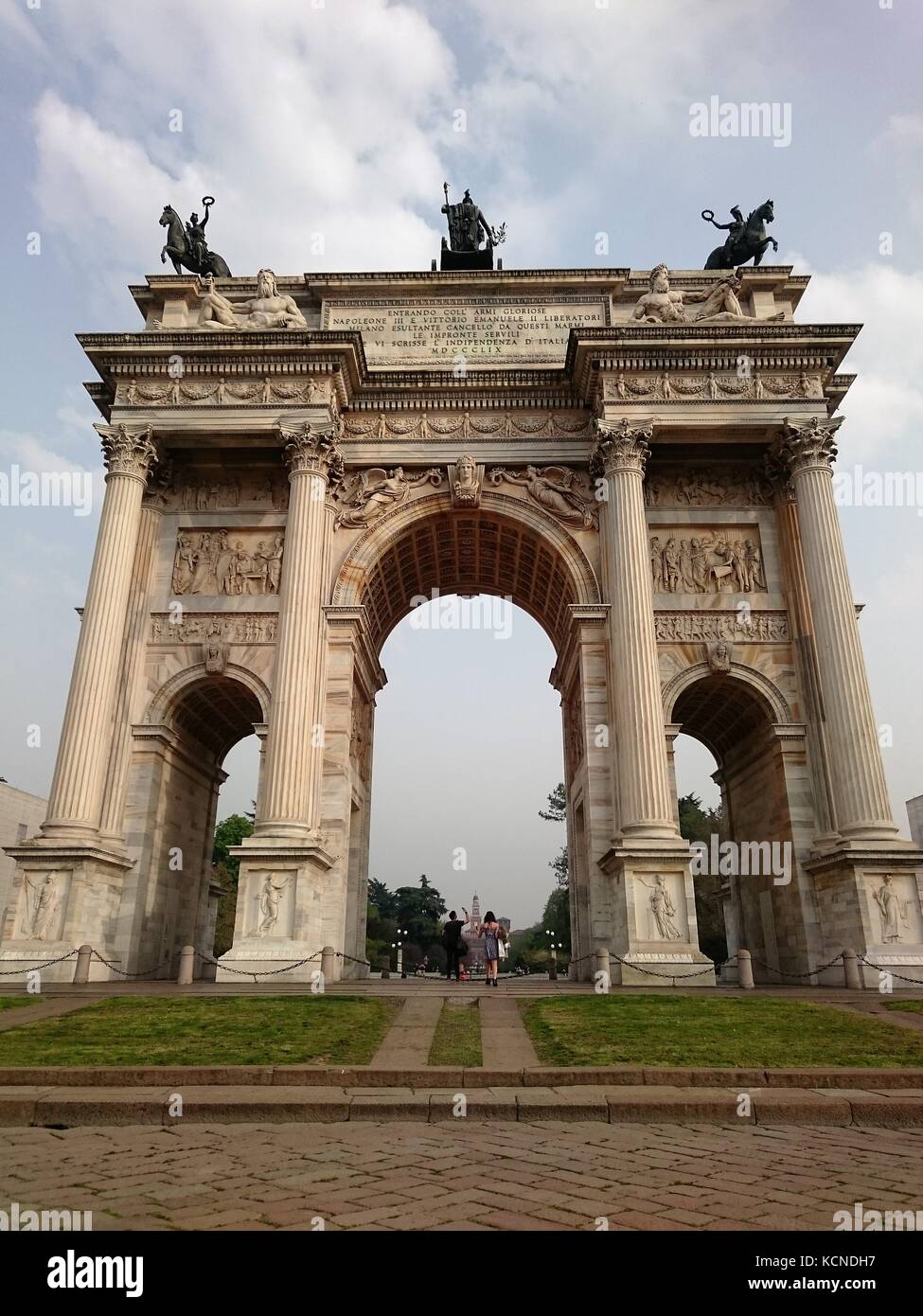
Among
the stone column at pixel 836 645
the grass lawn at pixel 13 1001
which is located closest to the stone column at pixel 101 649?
the grass lawn at pixel 13 1001

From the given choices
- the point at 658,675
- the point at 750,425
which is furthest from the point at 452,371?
the point at 658,675

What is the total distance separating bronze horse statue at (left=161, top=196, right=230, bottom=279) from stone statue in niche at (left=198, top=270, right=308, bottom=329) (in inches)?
92.0

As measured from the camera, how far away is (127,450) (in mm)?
25500

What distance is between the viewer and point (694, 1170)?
6.30m

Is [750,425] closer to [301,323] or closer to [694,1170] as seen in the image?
[301,323]

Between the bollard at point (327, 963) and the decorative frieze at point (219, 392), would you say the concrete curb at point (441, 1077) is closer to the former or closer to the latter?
the bollard at point (327, 963)

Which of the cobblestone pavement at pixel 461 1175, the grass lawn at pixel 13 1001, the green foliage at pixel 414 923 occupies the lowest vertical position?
the cobblestone pavement at pixel 461 1175

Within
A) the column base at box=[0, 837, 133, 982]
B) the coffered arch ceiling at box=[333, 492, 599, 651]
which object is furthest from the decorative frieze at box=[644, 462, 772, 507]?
the column base at box=[0, 837, 133, 982]

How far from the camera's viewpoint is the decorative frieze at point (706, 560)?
25.9 metres

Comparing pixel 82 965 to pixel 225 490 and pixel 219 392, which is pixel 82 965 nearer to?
pixel 225 490

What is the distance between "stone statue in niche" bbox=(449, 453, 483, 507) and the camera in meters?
26.9

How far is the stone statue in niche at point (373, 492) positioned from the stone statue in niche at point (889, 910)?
662 inches

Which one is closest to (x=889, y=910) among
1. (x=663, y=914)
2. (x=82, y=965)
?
(x=663, y=914)

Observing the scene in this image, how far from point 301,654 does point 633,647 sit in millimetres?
8979
